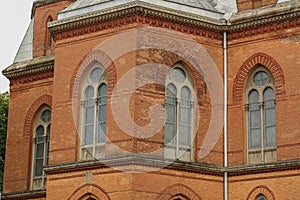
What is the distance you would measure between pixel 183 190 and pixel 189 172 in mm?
590

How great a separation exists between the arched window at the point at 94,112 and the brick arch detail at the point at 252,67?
13.6ft

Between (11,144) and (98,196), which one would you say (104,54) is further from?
(11,144)

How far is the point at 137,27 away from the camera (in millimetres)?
21312

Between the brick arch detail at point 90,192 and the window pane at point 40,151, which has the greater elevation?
the window pane at point 40,151

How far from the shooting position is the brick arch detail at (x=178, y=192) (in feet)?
67.7

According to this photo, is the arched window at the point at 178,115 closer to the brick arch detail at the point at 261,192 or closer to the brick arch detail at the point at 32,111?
the brick arch detail at the point at 261,192

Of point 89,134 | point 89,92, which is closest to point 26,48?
point 89,92

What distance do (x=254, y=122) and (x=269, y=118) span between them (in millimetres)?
530

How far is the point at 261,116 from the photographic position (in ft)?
72.7

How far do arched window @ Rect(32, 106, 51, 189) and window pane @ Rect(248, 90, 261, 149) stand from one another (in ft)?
25.1

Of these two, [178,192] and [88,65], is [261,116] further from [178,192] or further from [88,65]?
[88,65]

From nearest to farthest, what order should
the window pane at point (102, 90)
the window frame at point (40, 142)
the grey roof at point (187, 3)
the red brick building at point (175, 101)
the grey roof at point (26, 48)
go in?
the red brick building at point (175, 101) < the window pane at point (102, 90) < the grey roof at point (187, 3) < the window frame at point (40, 142) < the grey roof at point (26, 48)

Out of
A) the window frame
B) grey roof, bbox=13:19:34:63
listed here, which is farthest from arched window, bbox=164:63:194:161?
grey roof, bbox=13:19:34:63

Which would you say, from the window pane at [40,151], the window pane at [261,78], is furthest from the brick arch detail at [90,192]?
the window pane at [261,78]
